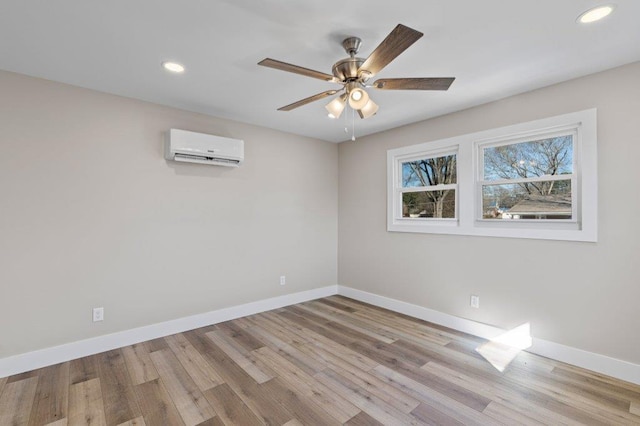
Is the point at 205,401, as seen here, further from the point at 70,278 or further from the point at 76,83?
the point at 76,83

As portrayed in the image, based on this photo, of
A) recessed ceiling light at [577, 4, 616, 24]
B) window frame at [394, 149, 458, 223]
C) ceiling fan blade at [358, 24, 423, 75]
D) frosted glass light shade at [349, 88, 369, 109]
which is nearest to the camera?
ceiling fan blade at [358, 24, 423, 75]

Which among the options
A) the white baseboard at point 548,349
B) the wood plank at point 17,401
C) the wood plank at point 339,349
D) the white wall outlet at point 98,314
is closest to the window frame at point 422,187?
the white baseboard at point 548,349

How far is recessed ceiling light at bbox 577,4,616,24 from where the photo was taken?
1709 millimetres

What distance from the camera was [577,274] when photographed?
8.51 ft

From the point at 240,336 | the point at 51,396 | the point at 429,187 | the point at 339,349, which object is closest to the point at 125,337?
the point at 51,396

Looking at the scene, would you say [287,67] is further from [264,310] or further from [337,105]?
[264,310]

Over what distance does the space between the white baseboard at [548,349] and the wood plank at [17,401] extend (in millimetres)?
3557

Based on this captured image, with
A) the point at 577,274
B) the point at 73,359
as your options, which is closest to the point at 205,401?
the point at 73,359

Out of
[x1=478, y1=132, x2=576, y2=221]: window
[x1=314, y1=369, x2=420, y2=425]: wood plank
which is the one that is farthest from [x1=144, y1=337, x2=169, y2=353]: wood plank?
[x1=478, y1=132, x2=576, y2=221]: window

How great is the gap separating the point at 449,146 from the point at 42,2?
358cm

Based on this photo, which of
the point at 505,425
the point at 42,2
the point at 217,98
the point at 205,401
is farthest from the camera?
the point at 217,98

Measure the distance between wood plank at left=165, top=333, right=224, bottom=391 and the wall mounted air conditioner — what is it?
6.22 ft

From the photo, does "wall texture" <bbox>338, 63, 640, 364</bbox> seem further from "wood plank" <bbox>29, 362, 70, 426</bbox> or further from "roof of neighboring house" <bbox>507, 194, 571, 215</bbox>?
"wood plank" <bbox>29, 362, 70, 426</bbox>

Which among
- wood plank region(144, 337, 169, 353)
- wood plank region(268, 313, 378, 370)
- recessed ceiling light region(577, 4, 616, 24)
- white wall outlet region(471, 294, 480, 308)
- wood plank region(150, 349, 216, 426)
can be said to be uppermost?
recessed ceiling light region(577, 4, 616, 24)
